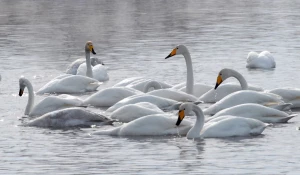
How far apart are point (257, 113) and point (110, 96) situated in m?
3.72

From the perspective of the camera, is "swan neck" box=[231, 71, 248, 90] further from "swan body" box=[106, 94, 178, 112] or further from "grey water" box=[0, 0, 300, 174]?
"grey water" box=[0, 0, 300, 174]

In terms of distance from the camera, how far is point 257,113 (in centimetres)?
1619

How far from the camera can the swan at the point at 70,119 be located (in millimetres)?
16578

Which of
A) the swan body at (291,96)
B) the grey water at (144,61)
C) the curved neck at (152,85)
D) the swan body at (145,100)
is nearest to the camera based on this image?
the grey water at (144,61)

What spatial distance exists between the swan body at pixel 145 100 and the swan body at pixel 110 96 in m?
0.92

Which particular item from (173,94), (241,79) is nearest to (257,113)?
(241,79)

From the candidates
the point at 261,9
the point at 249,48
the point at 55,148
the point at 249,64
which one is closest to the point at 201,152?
the point at 55,148

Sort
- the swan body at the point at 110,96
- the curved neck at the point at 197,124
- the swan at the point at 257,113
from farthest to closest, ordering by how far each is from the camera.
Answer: the swan body at the point at 110,96
the swan at the point at 257,113
the curved neck at the point at 197,124

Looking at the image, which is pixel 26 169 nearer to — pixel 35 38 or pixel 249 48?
pixel 249 48

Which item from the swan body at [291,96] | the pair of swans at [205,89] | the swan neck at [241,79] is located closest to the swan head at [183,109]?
the swan body at [291,96]

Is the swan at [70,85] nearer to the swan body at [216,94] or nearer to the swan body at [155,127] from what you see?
the swan body at [216,94]

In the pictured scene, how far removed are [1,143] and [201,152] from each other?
334 centimetres

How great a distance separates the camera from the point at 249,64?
1016 inches

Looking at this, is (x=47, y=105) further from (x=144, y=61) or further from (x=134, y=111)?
(x=144, y=61)
